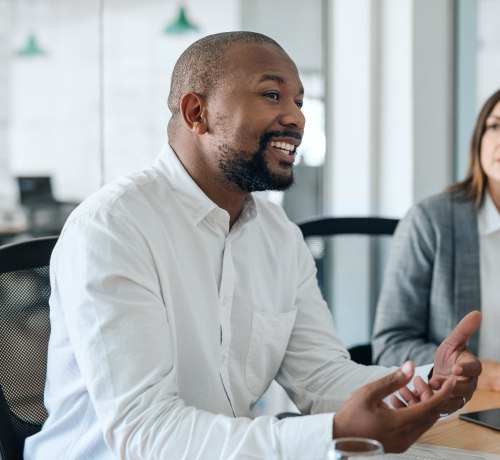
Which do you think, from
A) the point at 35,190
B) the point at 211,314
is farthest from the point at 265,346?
the point at 35,190

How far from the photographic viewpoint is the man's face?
1604mm

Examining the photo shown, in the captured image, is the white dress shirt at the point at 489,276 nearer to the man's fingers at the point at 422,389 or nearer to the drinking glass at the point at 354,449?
the man's fingers at the point at 422,389

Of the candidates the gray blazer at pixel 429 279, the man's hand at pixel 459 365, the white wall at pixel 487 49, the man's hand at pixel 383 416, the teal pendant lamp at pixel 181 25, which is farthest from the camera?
the white wall at pixel 487 49

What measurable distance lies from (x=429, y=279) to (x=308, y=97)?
1.34 meters

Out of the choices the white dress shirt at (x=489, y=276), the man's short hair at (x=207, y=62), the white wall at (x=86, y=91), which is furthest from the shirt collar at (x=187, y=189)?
the white wall at (x=86, y=91)

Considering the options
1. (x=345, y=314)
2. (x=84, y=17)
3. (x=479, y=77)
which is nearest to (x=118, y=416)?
(x=84, y=17)

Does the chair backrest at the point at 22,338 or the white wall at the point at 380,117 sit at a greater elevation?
the white wall at the point at 380,117

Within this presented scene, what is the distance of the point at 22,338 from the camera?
145 centimetres

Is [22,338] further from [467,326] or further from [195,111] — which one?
[467,326]

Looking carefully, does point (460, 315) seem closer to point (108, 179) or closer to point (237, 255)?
point (237, 255)

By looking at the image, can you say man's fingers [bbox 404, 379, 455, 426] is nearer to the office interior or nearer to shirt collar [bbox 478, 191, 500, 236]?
shirt collar [bbox 478, 191, 500, 236]

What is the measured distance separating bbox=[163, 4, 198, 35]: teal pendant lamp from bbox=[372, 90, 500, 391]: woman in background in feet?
3.76

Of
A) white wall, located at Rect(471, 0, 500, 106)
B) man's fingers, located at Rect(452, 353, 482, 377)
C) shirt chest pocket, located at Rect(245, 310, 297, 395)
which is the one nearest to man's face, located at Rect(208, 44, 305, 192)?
shirt chest pocket, located at Rect(245, 310, 297, 395)

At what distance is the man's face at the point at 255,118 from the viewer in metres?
1.60
